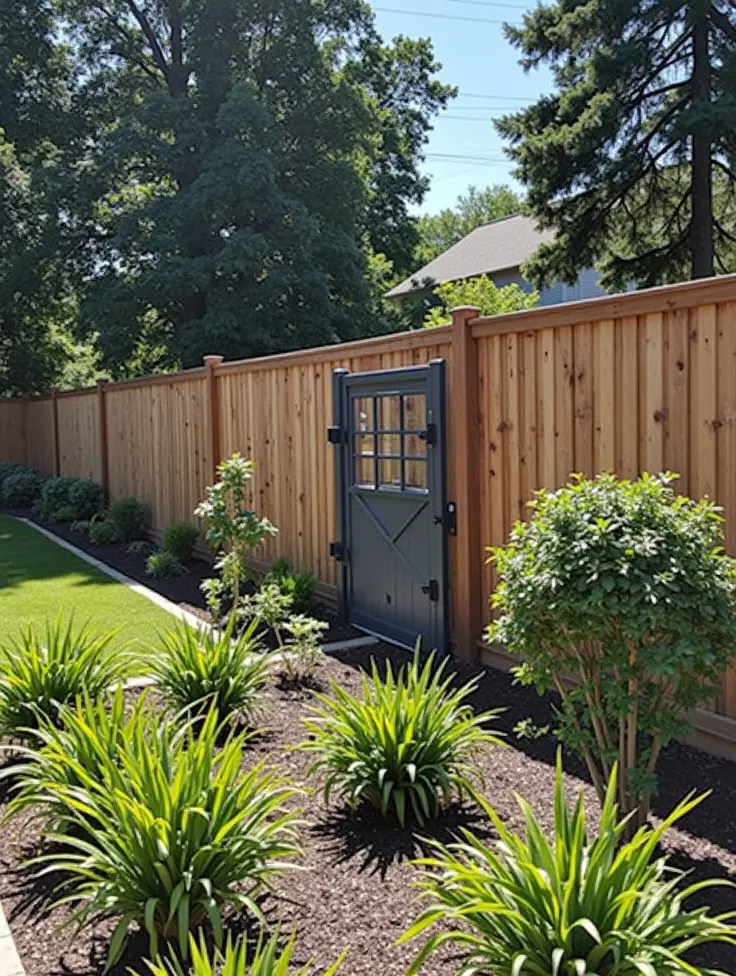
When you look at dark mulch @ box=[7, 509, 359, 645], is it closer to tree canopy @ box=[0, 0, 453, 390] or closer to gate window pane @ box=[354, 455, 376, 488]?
gate window pane @ box=[354, 455, 376, 488]

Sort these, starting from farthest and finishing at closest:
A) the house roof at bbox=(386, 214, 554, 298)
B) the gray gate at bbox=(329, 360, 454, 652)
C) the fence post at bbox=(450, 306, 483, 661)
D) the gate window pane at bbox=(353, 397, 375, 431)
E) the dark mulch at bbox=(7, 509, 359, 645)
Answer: the house roof at bbox=(386, 214, 554, 298) → the dark mulch at bbox=(7, 509, 359, 645) → the gate window pane at bbox=(353, 397, 375, 431) → the gray gate at bbox=(329, 360, 454, 652) → the fence post at bbox=(450, 306, 483, 661)

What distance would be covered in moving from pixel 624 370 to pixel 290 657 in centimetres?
244

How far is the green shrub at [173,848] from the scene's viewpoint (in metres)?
2.62

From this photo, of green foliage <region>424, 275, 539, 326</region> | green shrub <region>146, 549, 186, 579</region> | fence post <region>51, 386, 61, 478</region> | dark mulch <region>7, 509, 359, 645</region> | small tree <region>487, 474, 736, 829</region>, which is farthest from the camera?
fence post <region>51, 386, 61, 478</region>

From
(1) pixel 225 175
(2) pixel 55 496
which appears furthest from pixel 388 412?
(1) pixel 225 175

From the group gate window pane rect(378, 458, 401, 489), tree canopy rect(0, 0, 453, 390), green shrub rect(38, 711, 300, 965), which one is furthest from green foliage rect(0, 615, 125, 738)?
tree canopy rect(0, 0, 453, 390)

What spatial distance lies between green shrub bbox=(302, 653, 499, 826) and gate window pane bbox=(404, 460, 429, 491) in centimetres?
242

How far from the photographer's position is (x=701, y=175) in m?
14.6

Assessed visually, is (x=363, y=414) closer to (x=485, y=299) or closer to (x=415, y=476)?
(x=415, y=476)

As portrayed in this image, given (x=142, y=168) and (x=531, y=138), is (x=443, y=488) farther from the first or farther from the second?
(x=142, y=168)

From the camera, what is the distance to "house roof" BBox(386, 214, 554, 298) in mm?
24625

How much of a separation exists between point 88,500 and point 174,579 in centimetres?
493

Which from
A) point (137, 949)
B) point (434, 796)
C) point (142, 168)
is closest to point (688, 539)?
point (434, 796)

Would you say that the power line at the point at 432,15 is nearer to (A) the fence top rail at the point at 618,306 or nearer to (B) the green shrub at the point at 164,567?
(B) the green shrub at the point at 164,567
